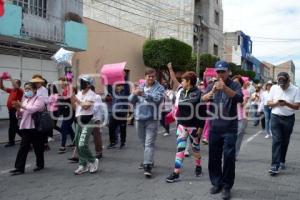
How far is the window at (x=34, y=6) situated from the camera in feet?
55.9

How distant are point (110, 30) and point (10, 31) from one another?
32.5ft

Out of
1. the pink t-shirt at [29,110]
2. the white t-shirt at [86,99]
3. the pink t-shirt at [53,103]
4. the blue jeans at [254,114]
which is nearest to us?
the pink t-shirt at [29,110]

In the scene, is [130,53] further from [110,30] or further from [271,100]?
[271,100]

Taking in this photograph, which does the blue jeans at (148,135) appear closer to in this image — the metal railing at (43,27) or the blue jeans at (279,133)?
the blue jeans at (279,133)

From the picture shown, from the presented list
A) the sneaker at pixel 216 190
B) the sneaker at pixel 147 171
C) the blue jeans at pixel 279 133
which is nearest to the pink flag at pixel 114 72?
the sneaker at pixel 147 171

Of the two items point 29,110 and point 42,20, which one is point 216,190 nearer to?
point 29,110

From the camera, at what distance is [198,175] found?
6.86 meters

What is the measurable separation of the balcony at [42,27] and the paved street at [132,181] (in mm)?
7485

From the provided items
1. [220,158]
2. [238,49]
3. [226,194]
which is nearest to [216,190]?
[226,194]

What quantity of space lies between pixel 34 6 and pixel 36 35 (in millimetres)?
1742

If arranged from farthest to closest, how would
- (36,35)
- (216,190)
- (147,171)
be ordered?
(36,35)
(147,171)
(216,190)

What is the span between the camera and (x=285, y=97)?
7.05m

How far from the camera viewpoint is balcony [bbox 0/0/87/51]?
1538 centimetres

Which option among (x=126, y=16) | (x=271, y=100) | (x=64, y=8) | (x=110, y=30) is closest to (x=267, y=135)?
(x=271, y=100)
